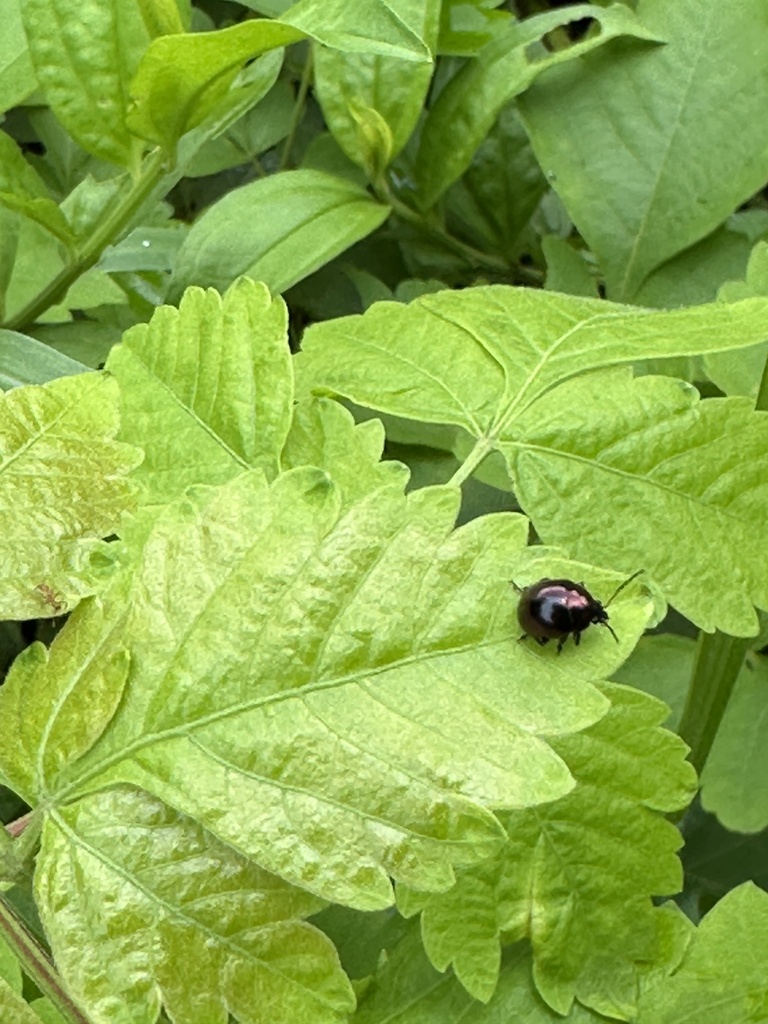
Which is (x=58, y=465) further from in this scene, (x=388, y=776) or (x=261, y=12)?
(x=261, y=12)

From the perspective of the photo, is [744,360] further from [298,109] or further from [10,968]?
[10,968]

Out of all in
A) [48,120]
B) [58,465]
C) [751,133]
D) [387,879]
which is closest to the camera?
[387,879]

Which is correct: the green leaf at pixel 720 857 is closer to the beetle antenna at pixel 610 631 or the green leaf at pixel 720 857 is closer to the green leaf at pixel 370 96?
the beetle antenna at pixel 610 631

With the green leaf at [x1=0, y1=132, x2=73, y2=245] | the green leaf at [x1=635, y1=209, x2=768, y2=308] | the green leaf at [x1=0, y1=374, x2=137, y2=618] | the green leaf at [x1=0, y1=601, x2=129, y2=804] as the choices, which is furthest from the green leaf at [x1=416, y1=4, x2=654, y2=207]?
the green leaf at [x1=0, y1=601, x2=129, y2=804]

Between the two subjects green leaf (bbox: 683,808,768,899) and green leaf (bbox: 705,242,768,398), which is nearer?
green leaf (bbox: 705,242,768,398)

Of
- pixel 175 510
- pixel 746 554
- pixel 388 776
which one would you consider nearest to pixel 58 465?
pixel 175 510

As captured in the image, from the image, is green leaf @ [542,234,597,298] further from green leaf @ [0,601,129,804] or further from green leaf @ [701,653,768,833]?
green leaf @ [0,601,129,804]

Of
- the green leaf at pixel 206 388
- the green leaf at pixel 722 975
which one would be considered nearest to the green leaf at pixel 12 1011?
the green leaf at pixel 206 388
